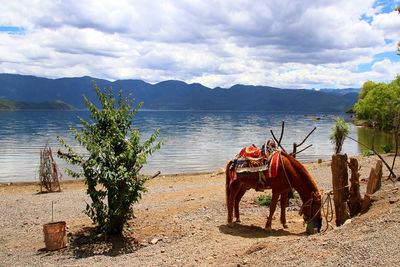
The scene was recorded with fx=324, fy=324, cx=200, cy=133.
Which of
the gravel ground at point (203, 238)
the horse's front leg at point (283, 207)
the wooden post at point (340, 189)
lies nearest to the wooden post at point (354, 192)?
the wooden post at point (340, 189)

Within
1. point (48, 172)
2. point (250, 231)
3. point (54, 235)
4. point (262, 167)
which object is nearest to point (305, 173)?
point (262, 167)

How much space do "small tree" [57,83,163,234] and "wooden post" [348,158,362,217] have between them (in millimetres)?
5322

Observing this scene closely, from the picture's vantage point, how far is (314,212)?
820 centimetres

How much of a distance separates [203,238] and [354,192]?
4167mm

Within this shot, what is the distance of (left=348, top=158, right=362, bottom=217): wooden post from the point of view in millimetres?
8445

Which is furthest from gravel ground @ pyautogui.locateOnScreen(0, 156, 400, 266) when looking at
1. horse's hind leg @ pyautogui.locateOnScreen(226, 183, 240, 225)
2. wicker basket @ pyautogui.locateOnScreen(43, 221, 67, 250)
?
horse's hind leg @ pyautogui.locateOnScreen(226, 183, 240, 225)

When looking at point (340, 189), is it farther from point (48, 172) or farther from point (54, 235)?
point (48, 172)

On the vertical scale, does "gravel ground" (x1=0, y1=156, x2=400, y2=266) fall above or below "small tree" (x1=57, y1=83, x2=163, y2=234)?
below

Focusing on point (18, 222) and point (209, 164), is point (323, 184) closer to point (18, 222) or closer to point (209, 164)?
point (18, 222)

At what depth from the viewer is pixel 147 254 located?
7809mm

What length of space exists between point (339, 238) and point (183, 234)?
427 cm

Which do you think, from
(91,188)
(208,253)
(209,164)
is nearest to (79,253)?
(91,188)

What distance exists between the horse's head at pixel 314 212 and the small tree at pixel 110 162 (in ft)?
14.3

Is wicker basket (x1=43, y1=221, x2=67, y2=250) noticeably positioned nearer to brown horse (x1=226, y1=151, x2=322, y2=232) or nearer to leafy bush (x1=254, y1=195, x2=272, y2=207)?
brown horse (x1=226, y1=151, x2=322, y2=232)
